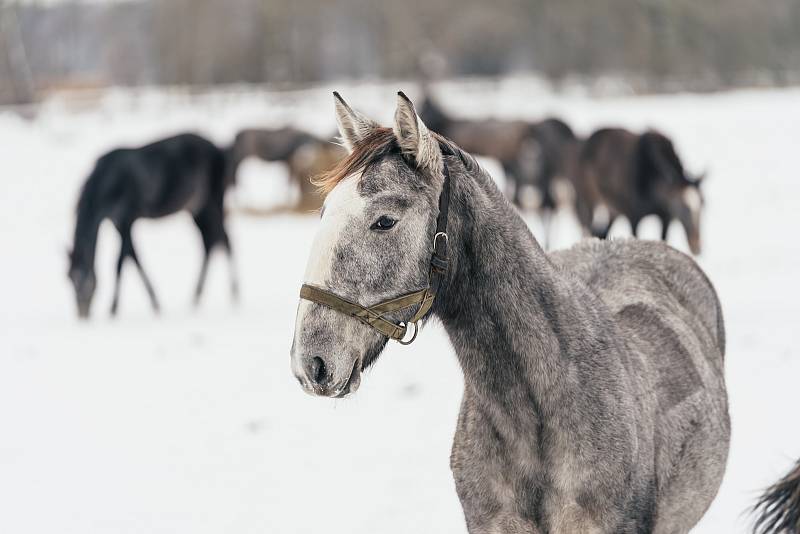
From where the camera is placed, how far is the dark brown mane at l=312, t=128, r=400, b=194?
2.40m

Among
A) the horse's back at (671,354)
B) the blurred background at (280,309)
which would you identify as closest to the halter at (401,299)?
the horse's back at (671,354)

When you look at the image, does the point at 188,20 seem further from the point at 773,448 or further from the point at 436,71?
the point at 773,448

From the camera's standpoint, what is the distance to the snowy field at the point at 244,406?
4.71 m

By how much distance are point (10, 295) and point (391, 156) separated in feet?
33.8

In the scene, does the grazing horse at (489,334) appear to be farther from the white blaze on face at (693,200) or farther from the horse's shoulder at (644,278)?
the white blaze on face at (693,200)

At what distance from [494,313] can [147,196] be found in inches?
333

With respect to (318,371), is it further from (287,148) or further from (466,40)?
(466,40)

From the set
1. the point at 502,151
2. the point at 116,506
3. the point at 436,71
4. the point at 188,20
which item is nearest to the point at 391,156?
the point at 116,506

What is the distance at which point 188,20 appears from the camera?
48938 mm

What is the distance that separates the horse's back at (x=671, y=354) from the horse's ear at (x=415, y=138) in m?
0.69

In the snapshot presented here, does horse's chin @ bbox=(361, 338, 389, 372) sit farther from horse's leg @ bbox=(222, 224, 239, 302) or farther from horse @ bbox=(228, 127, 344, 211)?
horse @ bbox=(228, 127, 344, 211)

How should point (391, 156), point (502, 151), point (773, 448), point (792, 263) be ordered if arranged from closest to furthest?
point (391, 156)
point (773, 448)
point (792, 263)
point (502, 151)

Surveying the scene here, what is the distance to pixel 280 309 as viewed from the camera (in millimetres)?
9727

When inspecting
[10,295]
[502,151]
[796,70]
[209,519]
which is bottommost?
[209,519]
